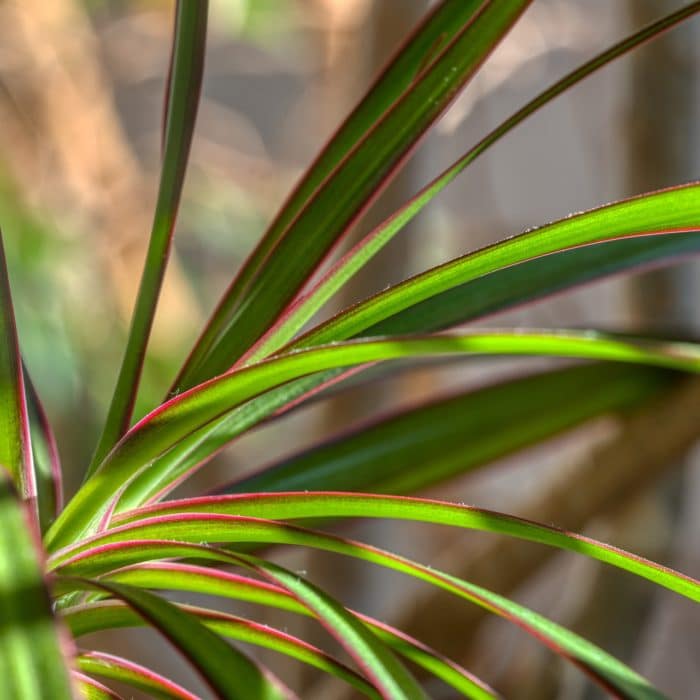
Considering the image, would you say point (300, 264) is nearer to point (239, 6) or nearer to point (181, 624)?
point (181, 624)

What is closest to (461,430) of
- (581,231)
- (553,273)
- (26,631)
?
(553,273)

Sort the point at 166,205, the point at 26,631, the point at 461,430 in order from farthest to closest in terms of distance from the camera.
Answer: the point at 461,430
the point at 166,205
the point at 26,631

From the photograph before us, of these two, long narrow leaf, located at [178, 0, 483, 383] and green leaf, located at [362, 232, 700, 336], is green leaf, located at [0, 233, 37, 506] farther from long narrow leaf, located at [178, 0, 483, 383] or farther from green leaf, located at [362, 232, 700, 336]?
green leaf, located at [362, 232, 700, 336]

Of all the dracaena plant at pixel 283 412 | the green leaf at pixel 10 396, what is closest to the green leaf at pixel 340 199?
the dracaena plant at pixel 283 412

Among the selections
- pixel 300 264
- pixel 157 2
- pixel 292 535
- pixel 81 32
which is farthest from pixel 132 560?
pixel 157 2

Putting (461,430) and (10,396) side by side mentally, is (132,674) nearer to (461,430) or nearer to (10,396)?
(10,396)

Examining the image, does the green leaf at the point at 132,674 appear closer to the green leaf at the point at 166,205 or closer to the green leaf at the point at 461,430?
the green leaf at the point at 166,205
